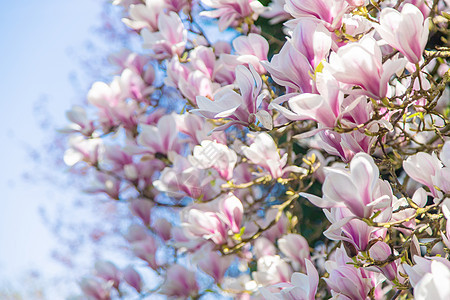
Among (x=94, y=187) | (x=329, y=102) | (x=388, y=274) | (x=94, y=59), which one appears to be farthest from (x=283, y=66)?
(x=94, y=59)

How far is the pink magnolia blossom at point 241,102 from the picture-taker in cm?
67

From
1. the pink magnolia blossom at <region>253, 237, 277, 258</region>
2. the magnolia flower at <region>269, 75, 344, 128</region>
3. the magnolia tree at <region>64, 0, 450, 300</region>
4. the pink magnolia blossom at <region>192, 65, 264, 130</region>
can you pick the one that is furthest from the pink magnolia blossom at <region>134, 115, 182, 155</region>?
the magnolia flower at <region>269, 75, 344, 128</region>

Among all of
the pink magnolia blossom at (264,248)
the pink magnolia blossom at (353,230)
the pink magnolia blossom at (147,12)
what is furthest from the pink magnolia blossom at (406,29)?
the pink magnolia blossom at (147,12)

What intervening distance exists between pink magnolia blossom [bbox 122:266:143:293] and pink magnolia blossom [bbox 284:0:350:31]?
3.03ft

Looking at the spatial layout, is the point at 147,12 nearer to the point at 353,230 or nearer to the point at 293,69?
the point at 293,69

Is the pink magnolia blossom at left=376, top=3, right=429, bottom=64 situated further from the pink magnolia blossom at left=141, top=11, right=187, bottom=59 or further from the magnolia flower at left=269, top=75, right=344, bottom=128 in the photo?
the pink magnolia blossom at left=141, top=11, right=187, bottom=59

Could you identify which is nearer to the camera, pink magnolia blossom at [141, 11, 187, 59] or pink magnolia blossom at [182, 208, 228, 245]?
pink magnolia blossom at [182, 208, 228, 245]

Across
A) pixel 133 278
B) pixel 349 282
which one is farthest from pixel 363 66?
pixel 133 278

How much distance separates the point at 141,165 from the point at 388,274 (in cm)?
90

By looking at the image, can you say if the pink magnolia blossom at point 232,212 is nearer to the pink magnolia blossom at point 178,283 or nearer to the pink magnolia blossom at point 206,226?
the pink magnolia blossom at point 206,226

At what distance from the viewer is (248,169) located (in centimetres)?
118

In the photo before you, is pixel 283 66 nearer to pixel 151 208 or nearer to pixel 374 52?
pixel 374 52

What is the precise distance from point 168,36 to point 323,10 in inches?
21.8

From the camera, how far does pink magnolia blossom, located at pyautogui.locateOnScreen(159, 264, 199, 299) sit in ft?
3.98
